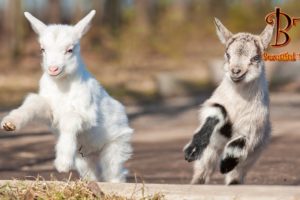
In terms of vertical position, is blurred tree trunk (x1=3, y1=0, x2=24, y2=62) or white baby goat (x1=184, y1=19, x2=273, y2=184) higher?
blurred tree trunk (x1=3, y1=0, x2=24, y2=62)

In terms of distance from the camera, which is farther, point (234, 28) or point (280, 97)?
point (234, 28)

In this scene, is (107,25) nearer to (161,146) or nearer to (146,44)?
(146,44)

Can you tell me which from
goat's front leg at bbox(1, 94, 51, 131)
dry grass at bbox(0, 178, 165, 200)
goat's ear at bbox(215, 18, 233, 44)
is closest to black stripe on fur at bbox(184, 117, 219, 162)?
goat's ear at bbox(215, 18, 233, 44)

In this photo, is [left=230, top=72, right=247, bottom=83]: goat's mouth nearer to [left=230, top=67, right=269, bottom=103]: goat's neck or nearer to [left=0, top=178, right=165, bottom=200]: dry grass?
[left=230, top=67, right=269, bottom=103]: goat's neck

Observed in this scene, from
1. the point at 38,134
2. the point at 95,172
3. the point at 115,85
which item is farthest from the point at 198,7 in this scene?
the point at 95,172

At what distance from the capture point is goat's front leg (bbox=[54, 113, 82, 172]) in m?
7.11

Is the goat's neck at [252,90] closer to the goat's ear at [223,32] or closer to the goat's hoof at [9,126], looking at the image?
the goat's ear at [223,32]

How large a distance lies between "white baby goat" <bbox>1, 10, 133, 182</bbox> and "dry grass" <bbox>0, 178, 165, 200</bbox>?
1.66 feet

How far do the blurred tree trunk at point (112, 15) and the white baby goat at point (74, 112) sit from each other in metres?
26.0

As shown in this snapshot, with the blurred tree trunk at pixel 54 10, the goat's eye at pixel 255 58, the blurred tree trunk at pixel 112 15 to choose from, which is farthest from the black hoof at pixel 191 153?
the blurred tree trunk at pixel 112 15

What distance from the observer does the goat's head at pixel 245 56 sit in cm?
769

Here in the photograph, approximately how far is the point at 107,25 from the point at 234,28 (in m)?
5.03

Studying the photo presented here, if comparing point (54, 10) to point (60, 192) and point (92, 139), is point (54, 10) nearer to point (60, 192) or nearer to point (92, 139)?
point (92, 139)

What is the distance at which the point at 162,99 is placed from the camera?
2112cm
